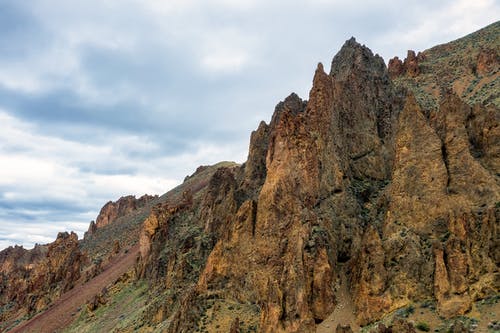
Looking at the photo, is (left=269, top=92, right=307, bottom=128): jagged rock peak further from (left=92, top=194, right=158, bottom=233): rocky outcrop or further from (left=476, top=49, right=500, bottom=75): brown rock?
(left=92, top=194, right=158, bottom=233): rocky outcrop

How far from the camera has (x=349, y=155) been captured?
4706cm

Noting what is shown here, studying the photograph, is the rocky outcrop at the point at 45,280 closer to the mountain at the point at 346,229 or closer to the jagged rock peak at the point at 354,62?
the mountain at the point at 346,229

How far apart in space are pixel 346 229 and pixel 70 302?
60.4 metres

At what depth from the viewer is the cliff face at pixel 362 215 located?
96.1ft

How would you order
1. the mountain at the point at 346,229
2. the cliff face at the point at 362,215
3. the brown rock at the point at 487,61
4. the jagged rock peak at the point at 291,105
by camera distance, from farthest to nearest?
1. the brown rock at the point at 487,61
2. the jagged rock peak at the point at 291,105
3. the cliff face at the point at 362,215
4. the mountain at the point at 346,229

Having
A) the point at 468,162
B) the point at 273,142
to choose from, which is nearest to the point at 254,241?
the point at 273,142

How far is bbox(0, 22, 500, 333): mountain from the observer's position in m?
28.9

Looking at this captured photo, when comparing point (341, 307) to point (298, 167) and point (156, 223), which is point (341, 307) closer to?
point (298, 167)

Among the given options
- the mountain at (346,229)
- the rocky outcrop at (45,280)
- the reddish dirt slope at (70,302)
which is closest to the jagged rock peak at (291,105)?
the mountain at (346,229)

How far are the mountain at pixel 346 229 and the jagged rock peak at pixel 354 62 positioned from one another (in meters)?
0.34

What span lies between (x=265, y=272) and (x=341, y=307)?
356 inches

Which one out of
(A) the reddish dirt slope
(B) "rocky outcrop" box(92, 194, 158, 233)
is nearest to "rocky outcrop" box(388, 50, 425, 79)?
(A) the reddish dirt slope

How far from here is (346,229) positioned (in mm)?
39781

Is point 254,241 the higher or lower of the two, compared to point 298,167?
lower
